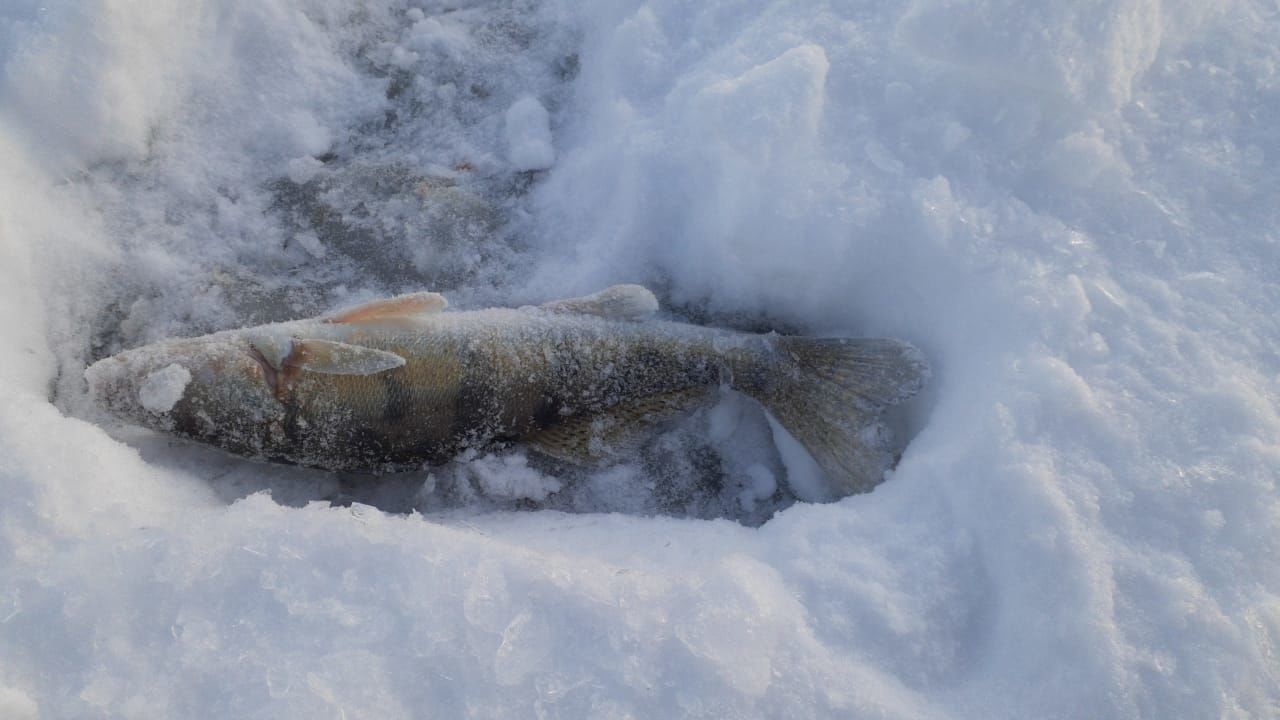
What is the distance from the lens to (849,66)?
3.17 metres

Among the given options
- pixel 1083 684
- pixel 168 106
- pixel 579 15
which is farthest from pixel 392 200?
pixel 1083 684

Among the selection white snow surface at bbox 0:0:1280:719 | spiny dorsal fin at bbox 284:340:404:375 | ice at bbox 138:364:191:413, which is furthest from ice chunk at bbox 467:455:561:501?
ice at bbox 138:364:191:413

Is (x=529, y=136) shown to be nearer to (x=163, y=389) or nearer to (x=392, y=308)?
(x=392, y=308)

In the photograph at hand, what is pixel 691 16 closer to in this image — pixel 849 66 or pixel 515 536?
pixel 849 66

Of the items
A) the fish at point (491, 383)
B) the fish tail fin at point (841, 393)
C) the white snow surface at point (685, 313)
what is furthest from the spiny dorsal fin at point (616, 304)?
the fish tail fin at point (841, 393)

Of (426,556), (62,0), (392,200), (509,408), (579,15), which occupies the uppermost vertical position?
(62,0)

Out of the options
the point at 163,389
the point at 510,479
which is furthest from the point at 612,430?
the point at 163,389

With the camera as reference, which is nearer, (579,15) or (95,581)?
(95,581)

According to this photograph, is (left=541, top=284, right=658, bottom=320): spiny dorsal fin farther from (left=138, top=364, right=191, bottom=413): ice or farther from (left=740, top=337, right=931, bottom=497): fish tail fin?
(left=138, top=364, right=191, bottom=413): ice

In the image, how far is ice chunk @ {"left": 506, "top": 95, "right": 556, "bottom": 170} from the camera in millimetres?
A: 3824

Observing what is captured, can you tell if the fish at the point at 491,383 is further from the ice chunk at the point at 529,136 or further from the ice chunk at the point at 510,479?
the ice chunk at the point at 529,136

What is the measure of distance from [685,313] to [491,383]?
0.99 meters

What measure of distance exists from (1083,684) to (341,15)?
4.56 meters

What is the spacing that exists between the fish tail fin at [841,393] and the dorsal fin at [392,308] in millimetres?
1410
